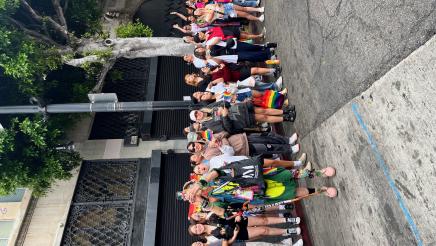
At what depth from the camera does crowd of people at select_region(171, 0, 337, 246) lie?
606 cm

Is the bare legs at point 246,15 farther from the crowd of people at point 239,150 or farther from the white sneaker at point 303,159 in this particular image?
the white sneaker at point 303,159

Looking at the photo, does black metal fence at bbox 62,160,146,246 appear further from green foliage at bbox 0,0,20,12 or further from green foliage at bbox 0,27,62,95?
green foliage at bbox 0,0,20,12

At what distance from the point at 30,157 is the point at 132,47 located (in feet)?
10.8

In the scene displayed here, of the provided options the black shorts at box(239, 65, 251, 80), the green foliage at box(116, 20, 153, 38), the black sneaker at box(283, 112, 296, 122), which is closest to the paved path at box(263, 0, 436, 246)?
the black sneaker at box(283, 112, 296, 122)

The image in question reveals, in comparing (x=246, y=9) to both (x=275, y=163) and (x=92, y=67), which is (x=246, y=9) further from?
(x=275, y=163)

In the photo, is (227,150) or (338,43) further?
(227,150)

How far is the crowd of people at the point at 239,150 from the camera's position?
239 inches

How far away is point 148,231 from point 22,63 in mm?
4615

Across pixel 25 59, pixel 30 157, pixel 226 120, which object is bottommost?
pixel 226 120

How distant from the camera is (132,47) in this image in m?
8.76

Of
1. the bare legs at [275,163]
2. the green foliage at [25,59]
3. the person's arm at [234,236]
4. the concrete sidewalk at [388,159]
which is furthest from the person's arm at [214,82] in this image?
the green foliage at [25,59]

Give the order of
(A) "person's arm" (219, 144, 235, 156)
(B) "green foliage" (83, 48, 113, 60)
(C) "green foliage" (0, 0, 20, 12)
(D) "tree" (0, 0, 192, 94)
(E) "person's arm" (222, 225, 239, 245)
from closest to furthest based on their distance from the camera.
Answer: (A) "person's arm" (219, 144, 235, 156) < (E) "person's arm" (222, 225, 239, 245) < (C) "green foliage" (0, 0, 20, 12) < (D) "tree" (0, 0, 192, 94) < (B) "green foliage" (83, 48, 113, 60)

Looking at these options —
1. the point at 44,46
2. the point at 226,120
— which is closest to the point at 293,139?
the point at 226,120

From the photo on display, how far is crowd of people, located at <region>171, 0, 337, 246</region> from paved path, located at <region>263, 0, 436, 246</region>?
0.53 m
